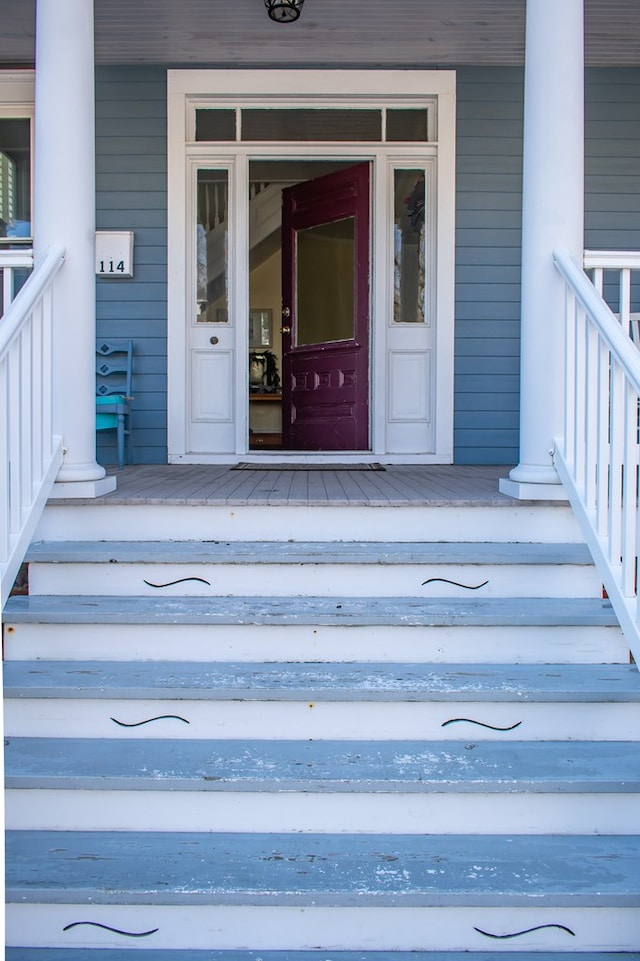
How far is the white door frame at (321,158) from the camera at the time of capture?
15.9ft

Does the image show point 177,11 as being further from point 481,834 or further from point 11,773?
point 481,834

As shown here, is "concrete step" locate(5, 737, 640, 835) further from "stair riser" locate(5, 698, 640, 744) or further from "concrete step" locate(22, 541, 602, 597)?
"concrete step" locate(22, 541, 602, 597)

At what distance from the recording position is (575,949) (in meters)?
1.77

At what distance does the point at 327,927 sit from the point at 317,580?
1.06 m

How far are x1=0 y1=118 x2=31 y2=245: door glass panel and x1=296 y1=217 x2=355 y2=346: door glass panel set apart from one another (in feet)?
6.06

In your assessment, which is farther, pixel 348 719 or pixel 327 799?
pixel 348 719

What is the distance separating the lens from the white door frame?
4.86 meters

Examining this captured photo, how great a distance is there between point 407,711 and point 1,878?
130 cm

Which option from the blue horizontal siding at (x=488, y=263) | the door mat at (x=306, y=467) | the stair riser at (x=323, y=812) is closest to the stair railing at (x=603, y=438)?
the stair riser at (x=323, y=812)

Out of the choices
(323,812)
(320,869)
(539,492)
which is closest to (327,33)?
(539,492)

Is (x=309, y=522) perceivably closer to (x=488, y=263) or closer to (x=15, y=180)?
(x=488, y=263)

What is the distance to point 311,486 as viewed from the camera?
A: 3330 mm

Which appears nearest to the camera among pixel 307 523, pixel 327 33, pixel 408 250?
pixel 307 523

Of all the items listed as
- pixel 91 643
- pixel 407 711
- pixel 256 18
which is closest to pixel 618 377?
pixel 407 711
